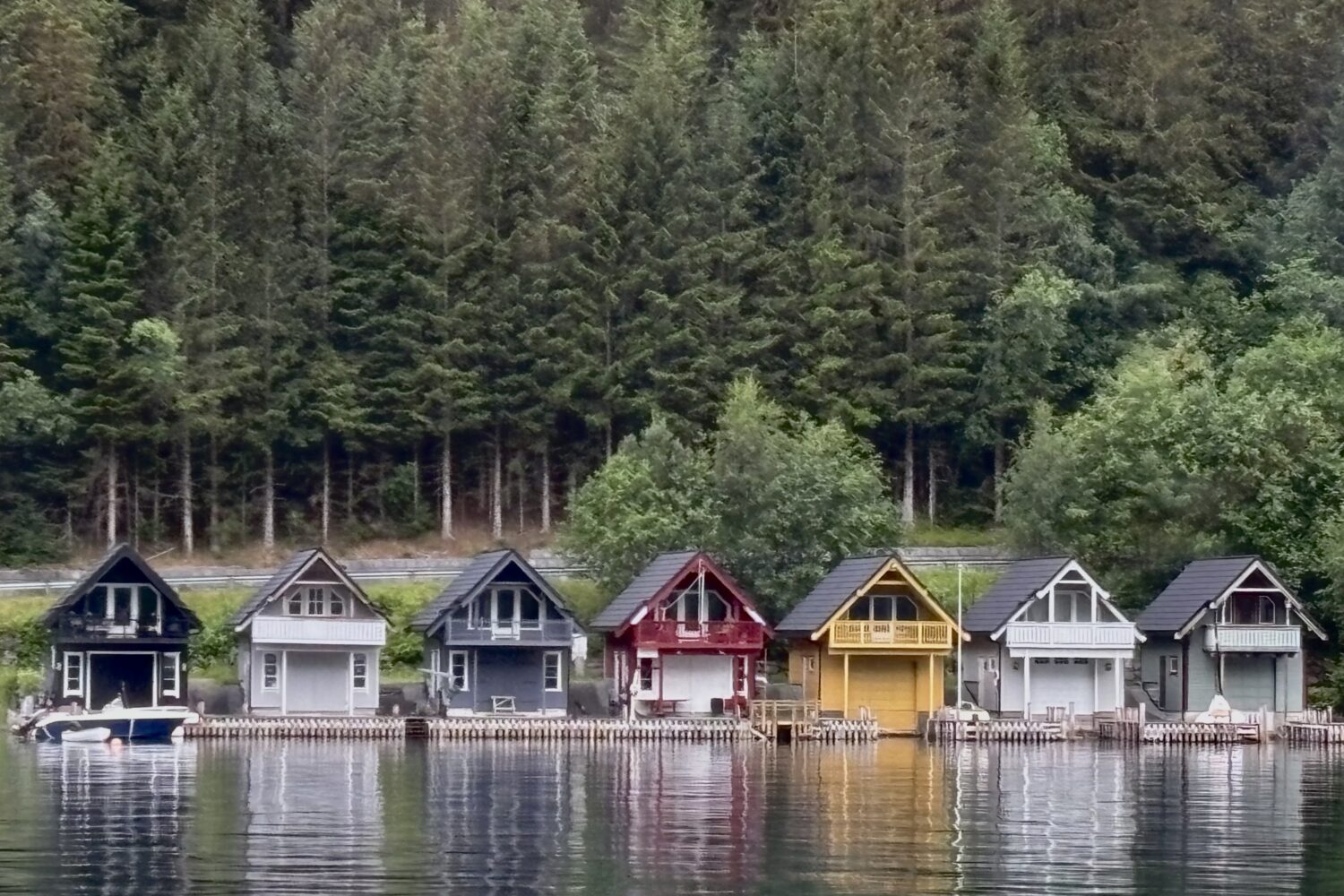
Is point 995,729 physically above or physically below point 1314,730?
above

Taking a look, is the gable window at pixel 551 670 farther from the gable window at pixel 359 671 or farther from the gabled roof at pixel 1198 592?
the gabled roof at pixel 1198 592

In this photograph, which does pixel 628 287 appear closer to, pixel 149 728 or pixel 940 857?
pixel 149 728

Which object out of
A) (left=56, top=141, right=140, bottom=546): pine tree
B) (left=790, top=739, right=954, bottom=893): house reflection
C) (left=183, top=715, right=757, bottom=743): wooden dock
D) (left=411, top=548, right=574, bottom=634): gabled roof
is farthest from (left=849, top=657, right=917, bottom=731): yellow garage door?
(left=56, top=141, right=140, bottom=546): pine tree

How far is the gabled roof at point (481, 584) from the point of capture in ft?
239

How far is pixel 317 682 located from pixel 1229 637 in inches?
1130

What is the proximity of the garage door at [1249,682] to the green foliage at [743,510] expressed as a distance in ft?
41.7

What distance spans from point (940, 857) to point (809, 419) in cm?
5184

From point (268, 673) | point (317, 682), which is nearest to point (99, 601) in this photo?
point (268, 673)

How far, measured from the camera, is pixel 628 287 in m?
92.5

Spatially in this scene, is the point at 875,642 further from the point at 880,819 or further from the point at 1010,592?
the point at 880,819

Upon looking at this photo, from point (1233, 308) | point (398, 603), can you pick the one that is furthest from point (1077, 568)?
point (1233, 308)

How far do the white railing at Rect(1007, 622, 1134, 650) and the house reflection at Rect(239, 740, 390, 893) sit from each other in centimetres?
2266

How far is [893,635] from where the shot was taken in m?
73.8

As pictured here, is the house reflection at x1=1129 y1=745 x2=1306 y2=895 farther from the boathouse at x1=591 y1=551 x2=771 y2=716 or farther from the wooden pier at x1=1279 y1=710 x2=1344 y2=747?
the boathouse at x1=591 y1=551 x2=771 y2=716
